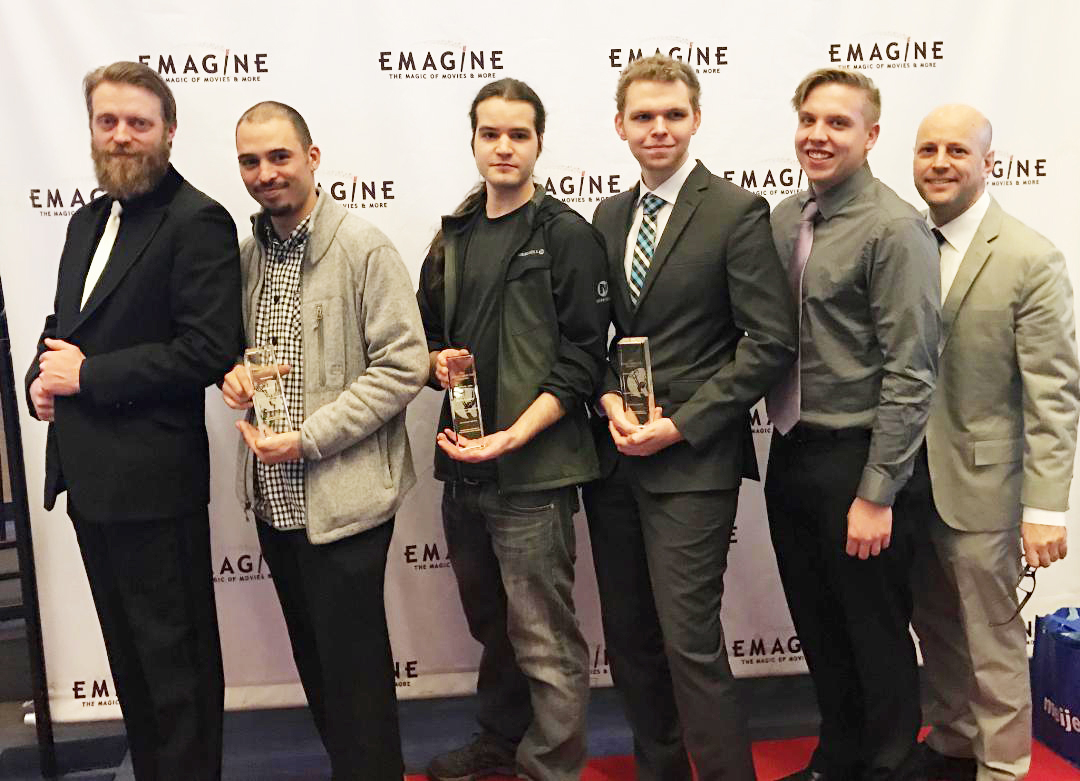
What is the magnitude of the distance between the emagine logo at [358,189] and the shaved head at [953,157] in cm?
169

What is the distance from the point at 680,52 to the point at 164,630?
243 centimetres

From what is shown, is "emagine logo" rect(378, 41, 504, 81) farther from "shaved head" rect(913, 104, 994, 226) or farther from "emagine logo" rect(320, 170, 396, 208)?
"shaved head" rect(913, 104, 994, 226)

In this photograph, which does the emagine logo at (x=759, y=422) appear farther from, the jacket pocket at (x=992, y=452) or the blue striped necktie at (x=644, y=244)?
the blue striped necktie at (x=644, y=244)

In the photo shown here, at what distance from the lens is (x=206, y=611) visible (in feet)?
7.82

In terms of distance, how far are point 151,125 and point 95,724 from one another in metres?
2.21

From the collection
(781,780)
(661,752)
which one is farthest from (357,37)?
(781,780)

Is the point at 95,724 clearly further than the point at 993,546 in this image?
Yes

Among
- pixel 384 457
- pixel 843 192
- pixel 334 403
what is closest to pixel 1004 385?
pixel 843 192

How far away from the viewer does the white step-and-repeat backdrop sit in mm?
2943

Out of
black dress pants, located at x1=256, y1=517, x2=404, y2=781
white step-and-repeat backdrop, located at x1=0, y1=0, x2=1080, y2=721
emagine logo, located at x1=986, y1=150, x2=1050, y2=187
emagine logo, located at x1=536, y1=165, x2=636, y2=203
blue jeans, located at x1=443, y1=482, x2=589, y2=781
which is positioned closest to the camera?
black dress pants, located at x1=256, y1=517, x2=404, y2=781

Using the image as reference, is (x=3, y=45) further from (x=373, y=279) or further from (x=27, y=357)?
(x=373, y=279)

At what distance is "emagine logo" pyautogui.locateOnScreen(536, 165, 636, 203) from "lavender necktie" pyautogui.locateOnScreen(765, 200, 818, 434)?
84cm

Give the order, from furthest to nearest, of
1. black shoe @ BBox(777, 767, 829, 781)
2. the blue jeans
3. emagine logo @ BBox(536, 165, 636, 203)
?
emagine logo @ BBox(536, 165, 636, 203) → black shoe @ BBox(777, 767, 829, 781) → the blue jeans

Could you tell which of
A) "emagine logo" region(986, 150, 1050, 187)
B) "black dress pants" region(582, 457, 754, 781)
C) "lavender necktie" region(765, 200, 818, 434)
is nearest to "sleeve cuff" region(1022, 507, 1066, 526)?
"lavender necktie" region(765, 200, 818, 434)
